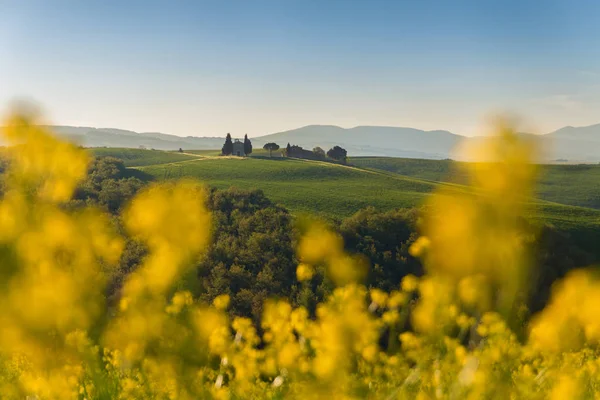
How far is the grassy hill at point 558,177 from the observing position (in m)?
88.1

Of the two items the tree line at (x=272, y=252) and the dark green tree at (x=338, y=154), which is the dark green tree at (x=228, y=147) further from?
the tree line at (x=272, y=252)

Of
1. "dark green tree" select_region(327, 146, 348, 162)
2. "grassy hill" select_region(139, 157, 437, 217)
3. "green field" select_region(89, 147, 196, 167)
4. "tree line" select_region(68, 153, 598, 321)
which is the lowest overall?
"tree line" select_region(68, 153, 598, 321)

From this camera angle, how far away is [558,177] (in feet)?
347

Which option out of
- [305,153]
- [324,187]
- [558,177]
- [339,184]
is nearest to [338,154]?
[305,153]

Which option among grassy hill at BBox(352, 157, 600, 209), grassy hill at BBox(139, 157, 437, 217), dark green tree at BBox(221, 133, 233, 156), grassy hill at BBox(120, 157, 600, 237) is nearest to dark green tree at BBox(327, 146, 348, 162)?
grassy hill at BBox(352, 157, 600, 209)

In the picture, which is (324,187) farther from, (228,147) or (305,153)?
(305,153)

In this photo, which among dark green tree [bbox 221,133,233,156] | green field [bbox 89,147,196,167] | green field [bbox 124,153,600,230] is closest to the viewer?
green field [bbox 124,153,600,230]

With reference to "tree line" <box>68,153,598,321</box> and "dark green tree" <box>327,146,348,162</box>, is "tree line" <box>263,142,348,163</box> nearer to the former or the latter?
"dark green tree" <box>327,146,348,162</box>

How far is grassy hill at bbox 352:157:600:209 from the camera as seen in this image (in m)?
88.1

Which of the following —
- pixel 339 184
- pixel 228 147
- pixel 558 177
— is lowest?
pixel 339 184

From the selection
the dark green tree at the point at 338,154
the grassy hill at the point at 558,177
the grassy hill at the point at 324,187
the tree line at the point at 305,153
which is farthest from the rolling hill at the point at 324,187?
the dark green tree at the point at 338,154

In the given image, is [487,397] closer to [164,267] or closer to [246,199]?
[164,267]

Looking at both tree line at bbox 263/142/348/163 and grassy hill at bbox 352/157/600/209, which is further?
tree line at bbox 263/142/348/163

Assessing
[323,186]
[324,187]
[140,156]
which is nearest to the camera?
[324,187]
